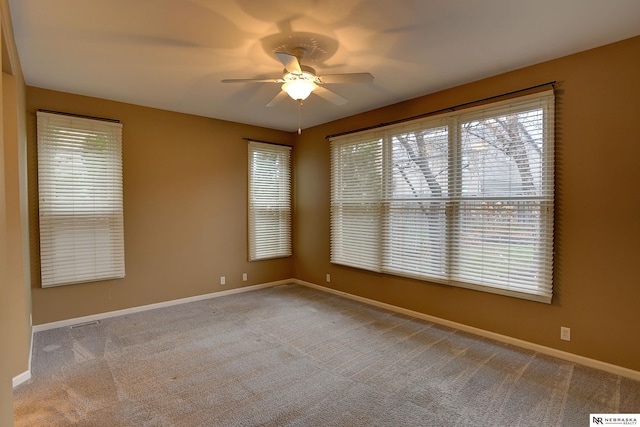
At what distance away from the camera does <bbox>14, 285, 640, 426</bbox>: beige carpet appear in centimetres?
220

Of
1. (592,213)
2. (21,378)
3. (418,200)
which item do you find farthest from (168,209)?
(592,213)

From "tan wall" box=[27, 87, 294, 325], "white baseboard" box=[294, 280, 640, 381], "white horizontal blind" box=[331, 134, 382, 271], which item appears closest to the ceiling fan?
"white horizontal blind" box=[331, 134, 382, 271]

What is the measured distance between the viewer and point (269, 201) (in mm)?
5629

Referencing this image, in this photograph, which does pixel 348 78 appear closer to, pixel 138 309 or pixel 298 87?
pixel 298 87

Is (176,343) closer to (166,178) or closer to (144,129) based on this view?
(166,178)

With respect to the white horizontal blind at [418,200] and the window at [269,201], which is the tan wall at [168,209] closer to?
the window at [269,201]

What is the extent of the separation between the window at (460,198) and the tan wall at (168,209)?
6.01ft

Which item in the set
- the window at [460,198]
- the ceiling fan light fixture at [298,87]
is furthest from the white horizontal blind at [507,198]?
the ceiling fan light fixture at [298,87]

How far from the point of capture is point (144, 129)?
4367 mm

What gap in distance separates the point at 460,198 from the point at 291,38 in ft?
8.00

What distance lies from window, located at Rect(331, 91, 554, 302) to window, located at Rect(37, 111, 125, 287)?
3.17 metres

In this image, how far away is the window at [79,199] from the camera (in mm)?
3678

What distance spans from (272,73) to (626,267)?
3660mm

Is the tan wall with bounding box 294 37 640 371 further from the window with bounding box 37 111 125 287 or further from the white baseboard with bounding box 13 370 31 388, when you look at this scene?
the window with bounding box 37 111 125 287
